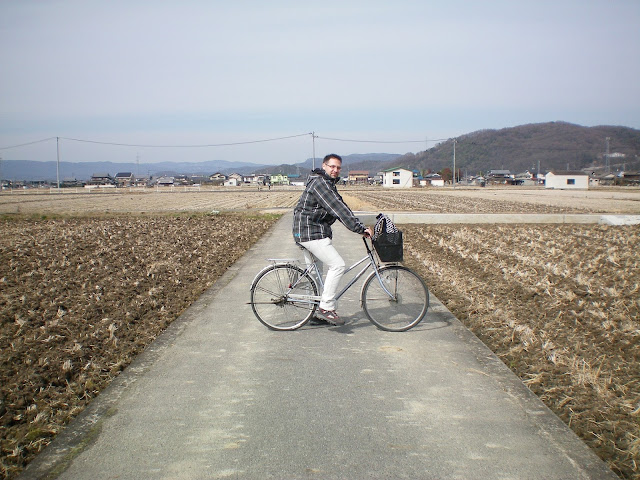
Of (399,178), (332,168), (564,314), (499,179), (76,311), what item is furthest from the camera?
(499,179)

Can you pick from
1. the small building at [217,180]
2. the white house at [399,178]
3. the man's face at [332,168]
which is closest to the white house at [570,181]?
the white house at [399,178]

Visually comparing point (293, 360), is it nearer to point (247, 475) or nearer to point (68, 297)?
point (247, 475)

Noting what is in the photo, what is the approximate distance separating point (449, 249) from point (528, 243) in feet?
7.28

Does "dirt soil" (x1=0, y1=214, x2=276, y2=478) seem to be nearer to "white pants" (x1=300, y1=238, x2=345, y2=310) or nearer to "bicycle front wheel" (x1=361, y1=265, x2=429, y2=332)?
"white pants" (x1=300, y1=238, x2=345, y2=310)

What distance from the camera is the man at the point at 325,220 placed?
5406 millimetres

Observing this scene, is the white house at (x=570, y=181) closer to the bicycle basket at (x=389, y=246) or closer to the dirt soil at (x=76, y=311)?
the dirt soil at (x=76, y=311)

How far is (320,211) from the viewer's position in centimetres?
559

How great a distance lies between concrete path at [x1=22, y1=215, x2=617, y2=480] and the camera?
3096mm

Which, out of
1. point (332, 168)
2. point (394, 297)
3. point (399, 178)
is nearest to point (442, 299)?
point (394, 297)

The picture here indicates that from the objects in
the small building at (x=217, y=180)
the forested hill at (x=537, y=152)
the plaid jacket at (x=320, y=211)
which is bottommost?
the plaid jacket at (x=320, y=211)

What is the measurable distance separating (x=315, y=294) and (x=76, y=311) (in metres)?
3.14

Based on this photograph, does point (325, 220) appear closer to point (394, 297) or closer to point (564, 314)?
point (394, 297)

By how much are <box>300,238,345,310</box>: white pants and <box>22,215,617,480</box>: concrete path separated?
380 millimetres

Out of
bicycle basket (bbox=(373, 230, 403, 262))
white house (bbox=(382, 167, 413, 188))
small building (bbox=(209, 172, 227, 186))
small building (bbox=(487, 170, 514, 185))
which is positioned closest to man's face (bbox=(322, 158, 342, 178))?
bicycle basket (bbox=(373, 230, 403, 262))
